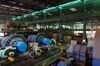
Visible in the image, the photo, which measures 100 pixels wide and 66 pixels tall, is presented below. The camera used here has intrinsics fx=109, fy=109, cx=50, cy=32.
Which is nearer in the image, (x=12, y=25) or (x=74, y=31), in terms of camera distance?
(x=12, y=25)

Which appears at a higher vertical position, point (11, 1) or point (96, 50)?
point (11, 1)

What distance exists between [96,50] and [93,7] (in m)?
4.72

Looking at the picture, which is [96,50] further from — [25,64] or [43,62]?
[25,64]

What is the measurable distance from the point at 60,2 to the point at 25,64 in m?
6.14

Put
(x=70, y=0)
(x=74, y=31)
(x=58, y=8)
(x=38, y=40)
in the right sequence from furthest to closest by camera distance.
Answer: (x=74, y=31)
(x=58, y=8)
(x=70, y=0)
(x=38, y=40)

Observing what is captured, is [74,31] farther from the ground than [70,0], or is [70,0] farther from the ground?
[70,0]

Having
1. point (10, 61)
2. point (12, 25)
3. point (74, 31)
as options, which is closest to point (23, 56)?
point (10, 61)

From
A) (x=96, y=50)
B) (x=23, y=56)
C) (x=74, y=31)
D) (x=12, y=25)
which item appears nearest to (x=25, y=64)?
(x=23, y=56)

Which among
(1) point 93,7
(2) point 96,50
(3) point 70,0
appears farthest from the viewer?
(3) point 70,0

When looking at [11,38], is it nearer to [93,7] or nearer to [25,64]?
[25,64]

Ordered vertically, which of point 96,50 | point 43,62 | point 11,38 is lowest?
point 43,62

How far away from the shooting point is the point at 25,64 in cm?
211

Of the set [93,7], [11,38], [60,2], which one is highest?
[60,2]

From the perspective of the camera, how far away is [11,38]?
10.5 ft
